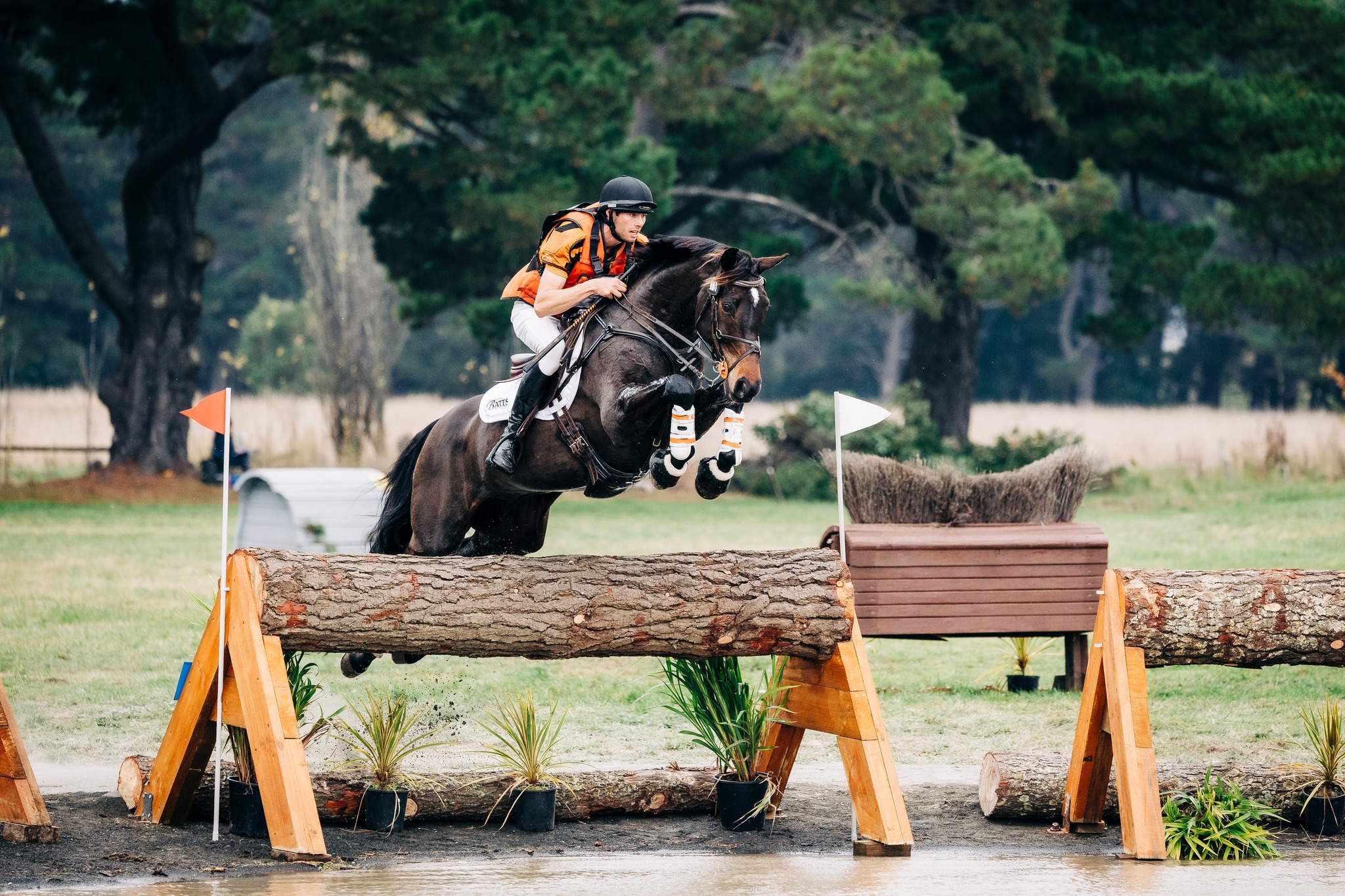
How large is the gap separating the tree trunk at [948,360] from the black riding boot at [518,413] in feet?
50.5

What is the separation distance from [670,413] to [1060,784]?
211 centimetres

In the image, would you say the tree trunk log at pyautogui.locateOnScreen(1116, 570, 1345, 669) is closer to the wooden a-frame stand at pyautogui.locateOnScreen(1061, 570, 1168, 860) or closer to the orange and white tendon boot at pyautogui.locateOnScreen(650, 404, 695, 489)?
the wooden a-frame stand at pyautogui.locateOnScreen(1061, 570, 1168, 860)

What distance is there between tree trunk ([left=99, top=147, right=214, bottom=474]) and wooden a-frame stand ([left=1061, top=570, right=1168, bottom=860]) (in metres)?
16.7

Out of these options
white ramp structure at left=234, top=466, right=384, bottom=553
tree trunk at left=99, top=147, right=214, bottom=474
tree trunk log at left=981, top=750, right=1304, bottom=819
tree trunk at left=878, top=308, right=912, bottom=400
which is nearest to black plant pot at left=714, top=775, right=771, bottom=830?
tree trunk log at left=981, top=750, right=1304, bottom=819

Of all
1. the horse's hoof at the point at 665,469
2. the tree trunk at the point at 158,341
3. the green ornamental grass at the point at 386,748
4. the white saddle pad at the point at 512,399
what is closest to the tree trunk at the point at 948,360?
the tree trunk at the point at 158,341

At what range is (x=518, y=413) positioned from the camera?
5.89m

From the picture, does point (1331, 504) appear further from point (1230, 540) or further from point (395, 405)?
point (395, 405)

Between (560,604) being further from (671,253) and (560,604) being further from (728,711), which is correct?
(671,253)

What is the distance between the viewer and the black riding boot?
5887mm

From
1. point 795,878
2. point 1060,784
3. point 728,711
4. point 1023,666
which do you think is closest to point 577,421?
point 728,711

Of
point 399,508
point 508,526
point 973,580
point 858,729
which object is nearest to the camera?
point 858,729

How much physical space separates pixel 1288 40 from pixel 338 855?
1745cm

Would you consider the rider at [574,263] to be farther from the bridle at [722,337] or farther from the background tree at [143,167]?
the background tree at [143,167]

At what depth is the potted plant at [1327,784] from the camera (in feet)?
17.9
